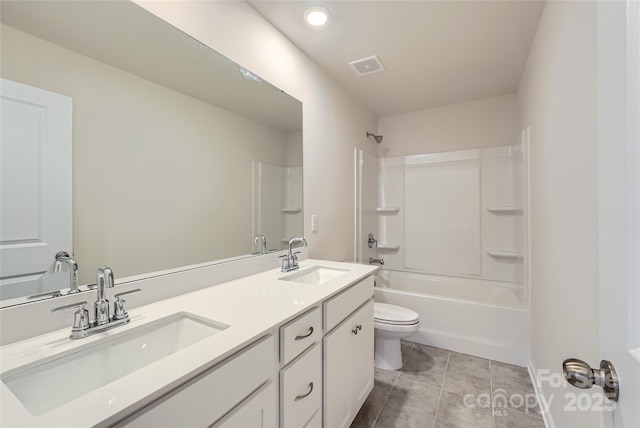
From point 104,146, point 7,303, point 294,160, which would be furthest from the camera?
point 294,160

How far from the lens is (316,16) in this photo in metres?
1.70

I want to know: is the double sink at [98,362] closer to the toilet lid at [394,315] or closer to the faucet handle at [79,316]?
the faucet handle at [79,316]

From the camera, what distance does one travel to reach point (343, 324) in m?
1.40

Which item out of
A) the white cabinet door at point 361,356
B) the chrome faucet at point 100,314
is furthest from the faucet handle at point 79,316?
the white cabinet door at point 361,356

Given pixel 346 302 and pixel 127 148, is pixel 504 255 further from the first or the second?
pixel 127 148

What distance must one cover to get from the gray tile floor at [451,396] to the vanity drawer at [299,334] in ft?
2.89

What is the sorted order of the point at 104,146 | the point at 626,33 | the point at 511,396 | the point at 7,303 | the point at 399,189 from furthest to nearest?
the point at 399,189 → the point at 511,396 → the point at 104,146 → the point at 7,303 → the point at 626,33

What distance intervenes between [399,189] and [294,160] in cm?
183

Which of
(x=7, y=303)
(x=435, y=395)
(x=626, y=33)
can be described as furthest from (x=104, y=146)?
(x=435, y=395)

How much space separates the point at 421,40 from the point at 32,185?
2.26 meters

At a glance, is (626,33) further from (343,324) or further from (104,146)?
(104,146)

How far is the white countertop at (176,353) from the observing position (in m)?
0.54

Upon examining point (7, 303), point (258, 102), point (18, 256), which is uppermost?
point (258, 102)

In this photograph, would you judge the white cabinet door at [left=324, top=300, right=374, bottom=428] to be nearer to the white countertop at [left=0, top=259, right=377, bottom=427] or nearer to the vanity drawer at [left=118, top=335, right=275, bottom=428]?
the white countertop at [left=0, top=259, right=377, bottom=427]
